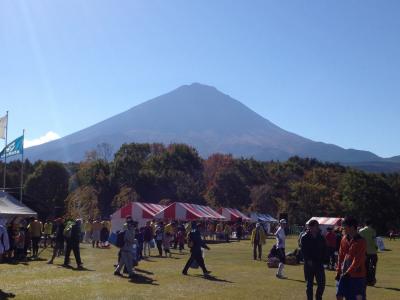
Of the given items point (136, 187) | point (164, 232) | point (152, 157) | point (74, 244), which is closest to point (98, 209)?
point (136, 187)

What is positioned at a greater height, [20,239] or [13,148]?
[13,148]

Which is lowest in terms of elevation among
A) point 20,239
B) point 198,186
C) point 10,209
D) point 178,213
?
point 20,239

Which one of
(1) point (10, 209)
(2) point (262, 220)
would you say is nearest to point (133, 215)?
(1) point (10, 209)

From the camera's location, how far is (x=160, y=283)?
1462cm

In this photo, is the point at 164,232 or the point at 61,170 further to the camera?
the point at 61,170

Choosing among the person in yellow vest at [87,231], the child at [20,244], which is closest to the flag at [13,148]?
the person in yellow vest at [87,231]

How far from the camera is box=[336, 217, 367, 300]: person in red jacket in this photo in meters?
8.42

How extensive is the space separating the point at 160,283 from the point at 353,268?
7318 millimetres

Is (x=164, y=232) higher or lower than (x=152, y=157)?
lower

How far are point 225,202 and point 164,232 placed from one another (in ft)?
165

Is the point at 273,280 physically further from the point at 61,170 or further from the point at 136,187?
the point at 61,170

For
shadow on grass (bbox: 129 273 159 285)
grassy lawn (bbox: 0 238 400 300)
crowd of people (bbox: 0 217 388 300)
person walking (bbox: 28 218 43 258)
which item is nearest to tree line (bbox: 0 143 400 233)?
crowd of people (bbox: 0 217 388 300)

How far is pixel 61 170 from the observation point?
71.4 meters

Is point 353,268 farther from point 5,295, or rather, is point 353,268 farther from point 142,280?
point 142,280
